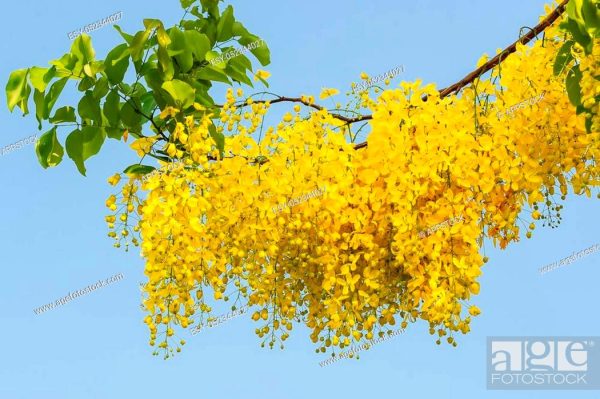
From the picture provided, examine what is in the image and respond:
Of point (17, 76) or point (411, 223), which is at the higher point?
point (17, 76)

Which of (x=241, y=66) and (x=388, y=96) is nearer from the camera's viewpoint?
(x=388, y=96)

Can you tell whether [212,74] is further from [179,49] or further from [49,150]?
[49,150]

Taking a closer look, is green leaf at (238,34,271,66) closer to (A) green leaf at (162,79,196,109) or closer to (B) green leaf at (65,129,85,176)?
(A) green leaf at (162,79,196,109)

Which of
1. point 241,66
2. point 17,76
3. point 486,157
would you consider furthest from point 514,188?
point 17,76

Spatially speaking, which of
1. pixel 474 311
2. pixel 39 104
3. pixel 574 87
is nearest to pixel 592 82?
pixel 574 87

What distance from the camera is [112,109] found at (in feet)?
10.9

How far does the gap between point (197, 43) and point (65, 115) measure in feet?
1.64

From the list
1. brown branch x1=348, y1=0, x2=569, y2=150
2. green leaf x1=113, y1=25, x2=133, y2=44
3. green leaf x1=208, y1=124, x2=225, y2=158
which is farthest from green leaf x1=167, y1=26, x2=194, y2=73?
brown branch x1=348, y1=0, x2=569, y2=150

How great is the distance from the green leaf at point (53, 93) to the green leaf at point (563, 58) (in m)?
1.57

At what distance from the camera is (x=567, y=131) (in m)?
3.25

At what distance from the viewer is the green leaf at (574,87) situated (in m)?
3.07

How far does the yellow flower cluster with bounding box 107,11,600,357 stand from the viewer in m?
3.14

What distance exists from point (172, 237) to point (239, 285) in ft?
0.88

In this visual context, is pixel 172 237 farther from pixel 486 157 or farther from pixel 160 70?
pixel 486 157
